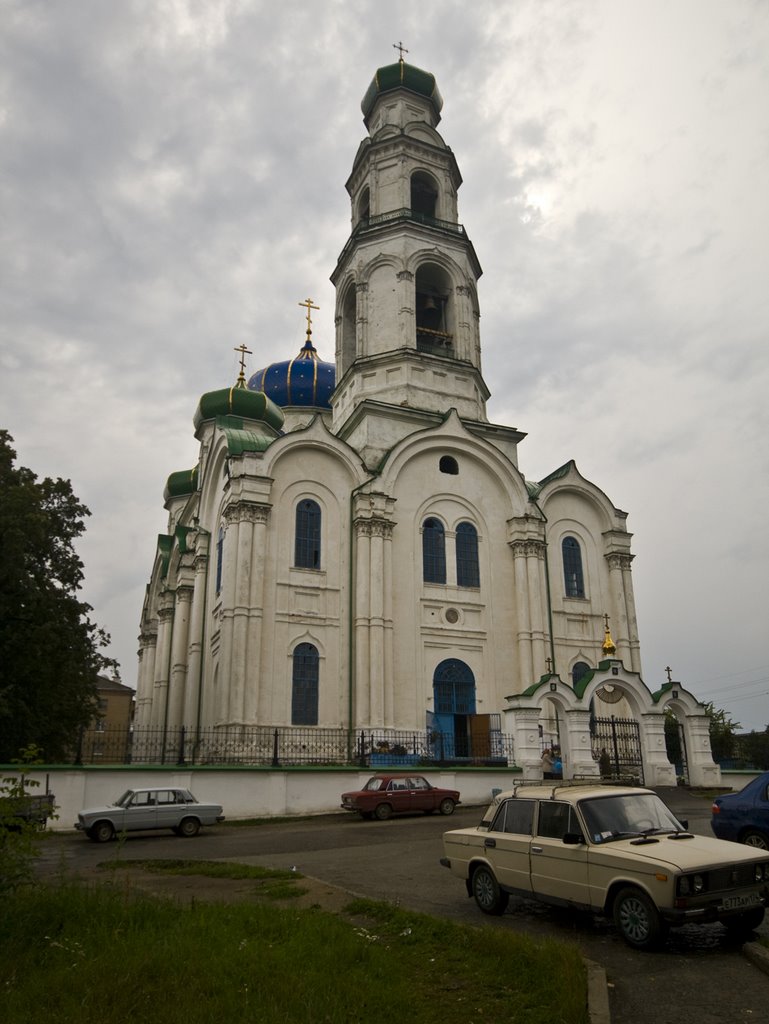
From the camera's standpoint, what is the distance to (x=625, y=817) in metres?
7.90

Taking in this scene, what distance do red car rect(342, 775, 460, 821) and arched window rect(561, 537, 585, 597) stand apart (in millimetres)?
11832

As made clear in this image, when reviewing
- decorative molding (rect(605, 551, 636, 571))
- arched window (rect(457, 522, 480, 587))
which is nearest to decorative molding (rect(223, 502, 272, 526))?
arched window (rect(457, 522, 480, 587))

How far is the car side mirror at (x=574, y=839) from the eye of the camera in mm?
7637

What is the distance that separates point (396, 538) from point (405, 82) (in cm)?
2004

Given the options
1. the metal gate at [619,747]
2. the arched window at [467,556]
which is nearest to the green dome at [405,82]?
the arched window at [467,556]

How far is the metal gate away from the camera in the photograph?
24.2 m

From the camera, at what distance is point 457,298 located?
31.7 metres

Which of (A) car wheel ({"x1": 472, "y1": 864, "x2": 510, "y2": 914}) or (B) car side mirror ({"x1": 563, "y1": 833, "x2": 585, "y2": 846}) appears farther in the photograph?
(A) car wheel ({"x1": 472, "y1": 864, "x2": 510, "y2": 914})

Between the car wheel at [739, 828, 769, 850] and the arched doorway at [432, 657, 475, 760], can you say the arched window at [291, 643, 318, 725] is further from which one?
the car wheel at [739, 828, 769, 850]

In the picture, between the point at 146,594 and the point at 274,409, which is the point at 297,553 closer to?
the point at 274,409

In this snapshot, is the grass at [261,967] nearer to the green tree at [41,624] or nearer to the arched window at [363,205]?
the green tree at [41,624]

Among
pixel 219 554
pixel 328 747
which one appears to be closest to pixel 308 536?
pixel 219 554

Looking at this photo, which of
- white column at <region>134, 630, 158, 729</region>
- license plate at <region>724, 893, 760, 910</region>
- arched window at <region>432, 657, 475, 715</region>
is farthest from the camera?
white column at <region>134, 630, 158, 729</region>

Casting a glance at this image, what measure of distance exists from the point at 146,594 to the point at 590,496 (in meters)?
24.0
